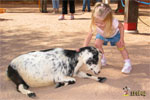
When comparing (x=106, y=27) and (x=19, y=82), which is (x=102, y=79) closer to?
(x=106, y=27)

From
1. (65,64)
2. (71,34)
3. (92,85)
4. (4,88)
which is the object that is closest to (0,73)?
(4,88)

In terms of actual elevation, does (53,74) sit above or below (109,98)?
above

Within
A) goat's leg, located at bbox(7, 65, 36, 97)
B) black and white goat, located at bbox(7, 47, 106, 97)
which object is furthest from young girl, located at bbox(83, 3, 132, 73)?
goat's leg, located at bbox(7, 65, 36, 97)

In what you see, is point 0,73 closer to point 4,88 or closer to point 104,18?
point 4,88

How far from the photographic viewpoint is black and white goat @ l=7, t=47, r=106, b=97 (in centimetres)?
263

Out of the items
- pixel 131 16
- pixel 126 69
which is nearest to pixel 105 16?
pixel 126 69

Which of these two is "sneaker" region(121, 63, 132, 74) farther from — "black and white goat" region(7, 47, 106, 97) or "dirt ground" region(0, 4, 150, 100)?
"black and white goat" region(7, 47, 106, 97)

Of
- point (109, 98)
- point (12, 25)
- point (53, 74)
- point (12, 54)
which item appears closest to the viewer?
point (109, 98)

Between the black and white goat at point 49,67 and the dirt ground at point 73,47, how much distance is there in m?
0.10

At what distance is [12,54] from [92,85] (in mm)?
1747

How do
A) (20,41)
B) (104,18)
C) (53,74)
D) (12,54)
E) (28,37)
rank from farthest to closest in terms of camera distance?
(28,37), (20,41), (12,54), (104,18), (53,74)

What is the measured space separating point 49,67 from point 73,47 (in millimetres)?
1597

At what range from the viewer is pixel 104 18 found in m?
3.03

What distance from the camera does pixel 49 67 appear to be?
2674 mm
